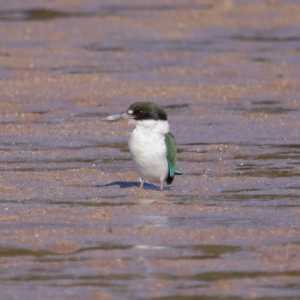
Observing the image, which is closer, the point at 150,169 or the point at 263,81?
the point at 150,169

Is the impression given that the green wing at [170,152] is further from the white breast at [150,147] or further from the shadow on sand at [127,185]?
the shadow on sand at [127,185]

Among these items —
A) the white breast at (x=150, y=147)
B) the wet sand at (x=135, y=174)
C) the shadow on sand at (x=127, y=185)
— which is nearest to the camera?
the wet sand at (x=135, y=174)

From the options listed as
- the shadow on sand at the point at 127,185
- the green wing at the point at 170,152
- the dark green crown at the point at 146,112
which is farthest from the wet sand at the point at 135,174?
the dark green crown at the point at 146,112

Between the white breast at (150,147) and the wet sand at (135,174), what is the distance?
24cm

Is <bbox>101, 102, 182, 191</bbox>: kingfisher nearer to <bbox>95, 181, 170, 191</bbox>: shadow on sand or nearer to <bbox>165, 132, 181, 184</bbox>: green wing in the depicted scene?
<bbox>165, 132, 181, 184</bbox>: green wing

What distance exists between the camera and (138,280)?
22.6 feet

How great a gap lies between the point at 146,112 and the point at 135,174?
1.18 m

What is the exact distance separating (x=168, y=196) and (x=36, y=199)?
108 centimetres

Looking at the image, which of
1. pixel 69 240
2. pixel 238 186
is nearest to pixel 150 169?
pixel 238 186

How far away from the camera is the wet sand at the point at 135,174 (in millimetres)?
7062

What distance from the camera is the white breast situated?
9461mm

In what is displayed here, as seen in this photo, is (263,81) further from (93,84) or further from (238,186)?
(238,186)

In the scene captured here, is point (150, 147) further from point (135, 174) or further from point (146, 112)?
point (135, 174)

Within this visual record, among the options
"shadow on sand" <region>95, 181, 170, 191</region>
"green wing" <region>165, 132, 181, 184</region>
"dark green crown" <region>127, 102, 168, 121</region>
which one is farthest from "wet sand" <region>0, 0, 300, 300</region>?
"dark green crown" <region>127, 102, 168, 121</region>
